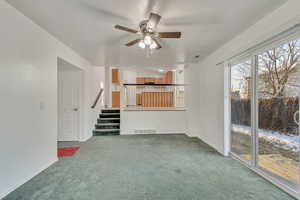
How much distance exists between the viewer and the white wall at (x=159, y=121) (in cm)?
573

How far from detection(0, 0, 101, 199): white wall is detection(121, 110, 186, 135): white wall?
9.77 ft

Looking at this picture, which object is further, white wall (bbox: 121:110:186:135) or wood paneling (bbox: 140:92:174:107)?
wood paneling (bbox: 140:92:174:107)

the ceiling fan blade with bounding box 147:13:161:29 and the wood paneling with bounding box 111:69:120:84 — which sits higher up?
the wood paneling with bounding box 111:69:120:84

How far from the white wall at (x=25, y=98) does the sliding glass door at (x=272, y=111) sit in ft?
11.9

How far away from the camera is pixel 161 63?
5.18 meters

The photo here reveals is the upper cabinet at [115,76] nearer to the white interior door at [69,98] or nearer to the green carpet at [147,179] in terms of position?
the white interior door at [69,98]

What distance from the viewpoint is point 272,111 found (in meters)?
2.33

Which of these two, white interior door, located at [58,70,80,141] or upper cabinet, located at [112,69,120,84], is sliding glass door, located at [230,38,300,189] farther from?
upper cabinet, located at [112,69,120,84]

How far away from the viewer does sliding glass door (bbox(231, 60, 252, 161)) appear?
289 centimetres

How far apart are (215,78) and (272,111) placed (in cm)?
170

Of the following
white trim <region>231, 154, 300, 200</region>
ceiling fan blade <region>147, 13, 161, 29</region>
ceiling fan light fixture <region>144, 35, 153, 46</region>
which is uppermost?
ceiling fan blade <region>147, 13, 161, 29</region>

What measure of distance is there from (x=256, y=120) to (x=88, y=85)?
4.48 metres

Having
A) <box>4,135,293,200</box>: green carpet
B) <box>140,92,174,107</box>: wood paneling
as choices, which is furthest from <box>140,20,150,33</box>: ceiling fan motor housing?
<box>140,92,174,107</box>: wood paneling

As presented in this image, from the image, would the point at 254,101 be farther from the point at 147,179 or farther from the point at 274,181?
the point at 147,179
